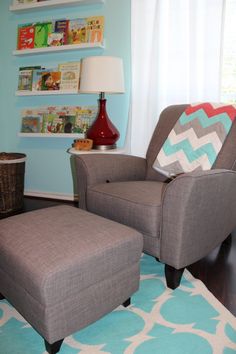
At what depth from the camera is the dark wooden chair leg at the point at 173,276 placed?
131cm

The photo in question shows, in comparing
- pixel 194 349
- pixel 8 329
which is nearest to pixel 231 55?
pixel 194 349

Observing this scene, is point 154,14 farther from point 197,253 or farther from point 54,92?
point 197,253

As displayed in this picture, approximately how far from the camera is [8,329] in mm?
1093

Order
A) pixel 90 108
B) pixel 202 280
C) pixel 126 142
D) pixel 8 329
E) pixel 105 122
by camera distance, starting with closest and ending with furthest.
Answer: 1. pixel 8 329
2. pixel 202 280
3. pixel 105 122
4. pixel 126 142
5. pixel 90 108

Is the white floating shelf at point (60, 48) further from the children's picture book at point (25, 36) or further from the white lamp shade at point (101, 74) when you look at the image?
the white lamp shade at point (101, 74)

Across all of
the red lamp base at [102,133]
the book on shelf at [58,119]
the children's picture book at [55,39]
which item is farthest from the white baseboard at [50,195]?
the children's picture book at [55,39]

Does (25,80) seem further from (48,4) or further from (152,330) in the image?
(152,330)

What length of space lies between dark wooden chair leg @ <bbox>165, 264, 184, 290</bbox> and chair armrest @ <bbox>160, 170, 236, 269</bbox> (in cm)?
6

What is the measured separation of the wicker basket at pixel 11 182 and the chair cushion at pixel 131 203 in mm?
1012

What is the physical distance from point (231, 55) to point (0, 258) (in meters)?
2.00

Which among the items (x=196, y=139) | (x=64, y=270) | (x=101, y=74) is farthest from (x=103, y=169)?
(x=64, y=270)

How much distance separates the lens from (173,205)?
3.97ft

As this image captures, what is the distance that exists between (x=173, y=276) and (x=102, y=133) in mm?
1120

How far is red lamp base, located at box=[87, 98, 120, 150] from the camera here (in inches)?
81.8
